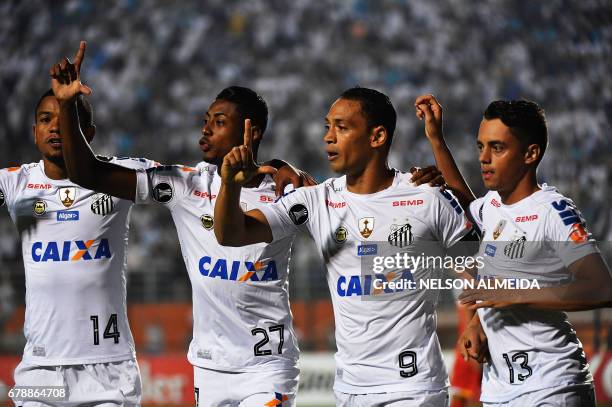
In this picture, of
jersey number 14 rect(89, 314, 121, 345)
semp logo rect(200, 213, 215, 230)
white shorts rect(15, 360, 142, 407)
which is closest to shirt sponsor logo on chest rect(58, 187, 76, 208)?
jersey number 14 rect(89, 314, 121, 345)

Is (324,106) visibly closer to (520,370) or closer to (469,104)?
(469,104)

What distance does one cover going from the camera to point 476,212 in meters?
4.43

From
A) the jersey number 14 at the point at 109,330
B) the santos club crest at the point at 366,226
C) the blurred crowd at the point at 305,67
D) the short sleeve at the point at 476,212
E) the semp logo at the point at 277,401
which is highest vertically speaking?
the blurred crowd at the point at 305,67

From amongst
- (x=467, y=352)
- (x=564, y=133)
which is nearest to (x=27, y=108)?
(x=564, y=133)

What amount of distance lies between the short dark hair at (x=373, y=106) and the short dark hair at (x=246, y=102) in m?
0.70

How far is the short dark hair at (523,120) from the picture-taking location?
415cm

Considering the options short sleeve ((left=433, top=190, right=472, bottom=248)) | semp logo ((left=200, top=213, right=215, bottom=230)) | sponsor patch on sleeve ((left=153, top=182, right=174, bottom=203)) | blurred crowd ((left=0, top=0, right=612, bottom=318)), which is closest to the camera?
short sleeve ((left=433, top=190, right=472, bottom=248))

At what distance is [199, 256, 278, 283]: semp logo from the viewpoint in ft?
15.6

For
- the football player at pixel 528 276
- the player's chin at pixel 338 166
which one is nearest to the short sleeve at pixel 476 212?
the football player at pixel 528 276

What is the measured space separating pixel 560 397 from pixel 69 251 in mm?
2711

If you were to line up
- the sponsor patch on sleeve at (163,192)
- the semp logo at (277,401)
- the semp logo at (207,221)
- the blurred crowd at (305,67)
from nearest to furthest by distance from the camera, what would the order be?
the semp logo at (277,401)
the sponsor patch on sleeve at (163,192)
the semp logo at (207,221)
the blurred crowd at (305,67)

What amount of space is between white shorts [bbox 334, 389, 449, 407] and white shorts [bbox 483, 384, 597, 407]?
1.24 ft

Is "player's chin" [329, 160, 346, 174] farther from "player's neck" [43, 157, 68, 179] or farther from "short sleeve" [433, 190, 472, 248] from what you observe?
"player's neck" [43, 157, 68, 179]

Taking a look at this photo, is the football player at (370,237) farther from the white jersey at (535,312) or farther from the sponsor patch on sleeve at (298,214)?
the white jersey at (535,312)
